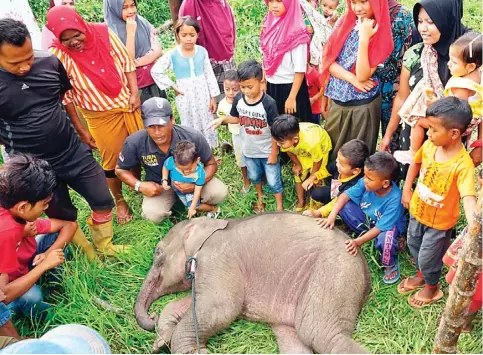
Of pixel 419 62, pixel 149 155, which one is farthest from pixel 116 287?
pixel 419 62

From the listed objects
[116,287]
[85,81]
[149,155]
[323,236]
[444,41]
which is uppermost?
[444,41]

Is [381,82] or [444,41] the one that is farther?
[381,82]

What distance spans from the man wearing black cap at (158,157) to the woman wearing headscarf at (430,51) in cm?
168

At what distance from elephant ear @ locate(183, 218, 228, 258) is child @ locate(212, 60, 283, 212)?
0.80m

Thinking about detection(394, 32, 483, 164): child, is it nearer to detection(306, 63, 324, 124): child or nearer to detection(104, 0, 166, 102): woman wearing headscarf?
detection(306, 63, 324, 124): child

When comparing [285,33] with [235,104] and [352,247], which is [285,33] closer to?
[235,104]

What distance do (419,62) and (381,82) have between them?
54 cm

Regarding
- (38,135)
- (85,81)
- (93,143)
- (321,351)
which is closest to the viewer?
(321,351)

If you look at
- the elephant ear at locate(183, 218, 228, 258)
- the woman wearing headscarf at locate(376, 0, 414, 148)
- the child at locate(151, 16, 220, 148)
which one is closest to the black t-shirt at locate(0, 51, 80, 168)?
the elephant ear at locate(183, 218, 228, 258)

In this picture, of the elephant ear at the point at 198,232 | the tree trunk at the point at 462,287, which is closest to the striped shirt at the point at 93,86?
the elephant ear at the point at 198,232

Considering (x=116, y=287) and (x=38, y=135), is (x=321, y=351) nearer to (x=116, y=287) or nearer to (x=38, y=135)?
(x=116, y=287)

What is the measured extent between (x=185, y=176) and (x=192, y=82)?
1.14 m

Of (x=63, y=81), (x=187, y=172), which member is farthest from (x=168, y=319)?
(x=63, y=81)

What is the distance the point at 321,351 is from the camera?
3102 millimetres
